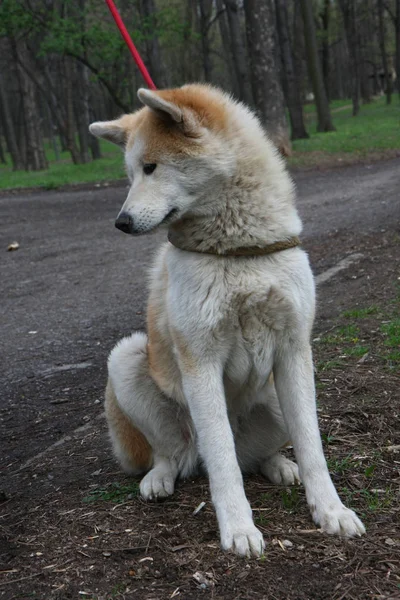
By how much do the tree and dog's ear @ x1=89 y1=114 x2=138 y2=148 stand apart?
50.1 ft

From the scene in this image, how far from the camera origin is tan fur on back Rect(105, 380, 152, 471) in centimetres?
376

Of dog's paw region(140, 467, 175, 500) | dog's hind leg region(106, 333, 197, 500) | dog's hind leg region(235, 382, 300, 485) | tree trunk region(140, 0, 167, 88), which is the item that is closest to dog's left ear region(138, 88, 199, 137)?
dog's hind leg region(106, 333, 197, 500)

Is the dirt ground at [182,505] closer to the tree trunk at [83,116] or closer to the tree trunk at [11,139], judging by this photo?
the tree trunk at [83,116]

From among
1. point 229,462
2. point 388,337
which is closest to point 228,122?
point 229,462

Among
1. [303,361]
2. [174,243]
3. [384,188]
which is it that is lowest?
[384,188]

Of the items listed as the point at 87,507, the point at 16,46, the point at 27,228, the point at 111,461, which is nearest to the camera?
the point at 87,507

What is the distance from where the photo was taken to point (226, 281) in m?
3.04

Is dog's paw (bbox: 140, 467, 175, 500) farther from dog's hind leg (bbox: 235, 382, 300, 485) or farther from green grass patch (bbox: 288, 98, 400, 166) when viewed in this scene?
green grass patch (bbox: 288, 98, 400, 166)

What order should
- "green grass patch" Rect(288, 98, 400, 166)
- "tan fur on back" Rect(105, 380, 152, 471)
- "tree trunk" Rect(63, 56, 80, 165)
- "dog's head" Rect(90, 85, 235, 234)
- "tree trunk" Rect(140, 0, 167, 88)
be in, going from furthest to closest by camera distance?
"tree trunk" Rect(63, 56, 80, 165), "tree trunk" Rect(140, 0, 167, 88), "green grass patch" Rect(288, 98, 400, 166), "tan fur on back" Rect(105, 380, 152, 471), "dog's head" Rect(90, 85, 235, 234)

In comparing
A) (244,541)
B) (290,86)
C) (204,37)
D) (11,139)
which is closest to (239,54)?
(290,86)

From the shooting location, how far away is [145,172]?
3.21 metres

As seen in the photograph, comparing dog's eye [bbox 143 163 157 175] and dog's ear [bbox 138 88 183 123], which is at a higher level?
dog's ear [bbox 138 88 183 123]

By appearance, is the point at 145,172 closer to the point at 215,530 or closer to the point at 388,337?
the point at 215,530

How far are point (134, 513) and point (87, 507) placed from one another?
0.24m
